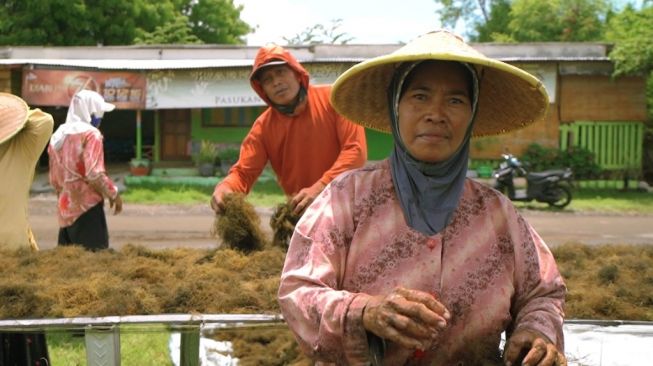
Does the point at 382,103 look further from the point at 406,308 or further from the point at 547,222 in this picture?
the point at 547,222

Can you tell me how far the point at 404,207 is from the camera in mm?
1882

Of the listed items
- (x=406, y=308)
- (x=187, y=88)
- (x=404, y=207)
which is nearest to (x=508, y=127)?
(x=404, y=207)

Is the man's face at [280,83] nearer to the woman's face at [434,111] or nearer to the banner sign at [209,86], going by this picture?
the woman's face at [434,111]

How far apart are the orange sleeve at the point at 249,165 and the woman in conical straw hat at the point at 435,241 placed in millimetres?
2432

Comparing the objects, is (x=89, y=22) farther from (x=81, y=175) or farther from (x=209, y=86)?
(x=81, y=175)

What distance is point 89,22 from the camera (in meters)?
26.5

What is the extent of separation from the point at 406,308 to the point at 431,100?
550 millimetres

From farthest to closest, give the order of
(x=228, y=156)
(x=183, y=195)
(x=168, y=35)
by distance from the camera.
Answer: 1. (x=168, y=35)
2. (x=228, y=156)
3. (x=183, y=195)

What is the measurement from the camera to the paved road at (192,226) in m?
10.6

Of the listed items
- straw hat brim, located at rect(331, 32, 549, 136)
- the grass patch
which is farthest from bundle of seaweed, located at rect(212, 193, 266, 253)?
the grass patch

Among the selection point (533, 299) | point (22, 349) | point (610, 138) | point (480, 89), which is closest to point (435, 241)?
point (533, 299)

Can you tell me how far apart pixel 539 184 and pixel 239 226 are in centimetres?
1091

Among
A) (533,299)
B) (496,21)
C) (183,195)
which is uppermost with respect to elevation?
(496,21)

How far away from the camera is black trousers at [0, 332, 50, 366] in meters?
2.75
